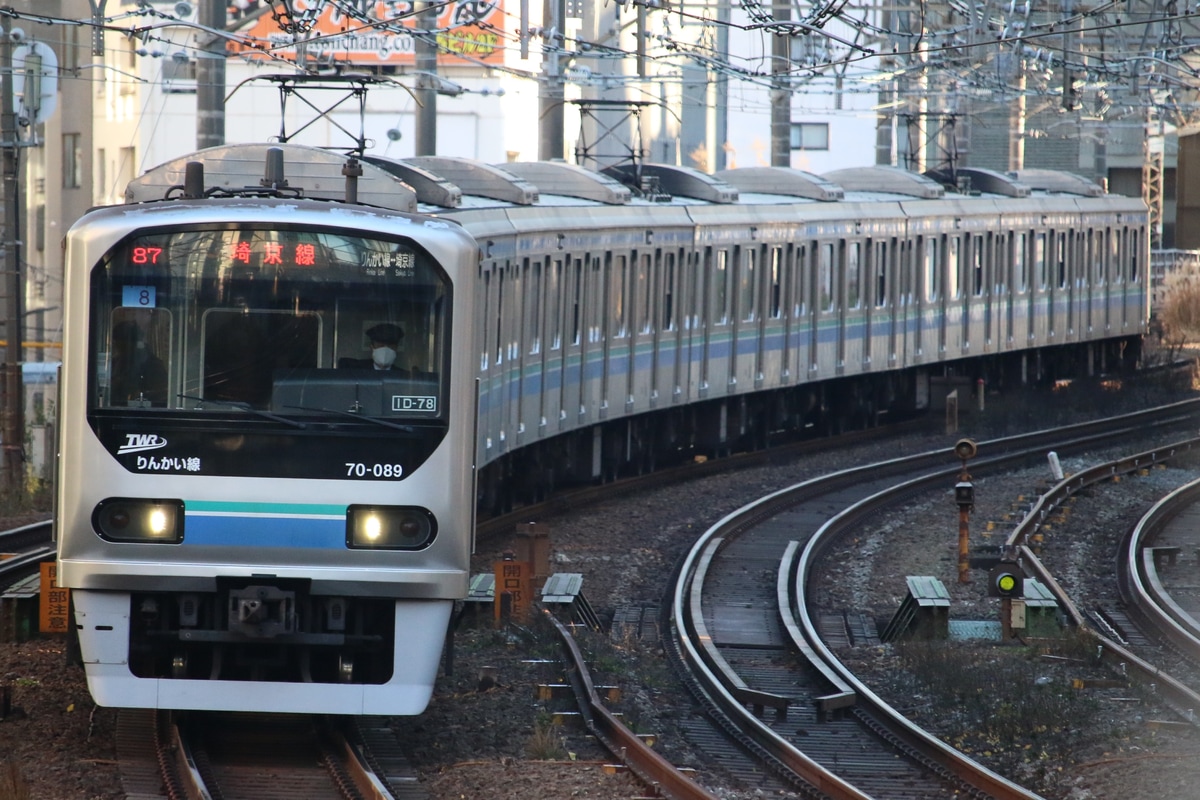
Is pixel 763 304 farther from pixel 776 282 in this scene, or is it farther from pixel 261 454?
pixel 261 454

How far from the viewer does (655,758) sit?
7832 mm

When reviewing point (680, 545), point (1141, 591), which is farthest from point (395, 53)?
point (1141, 591)

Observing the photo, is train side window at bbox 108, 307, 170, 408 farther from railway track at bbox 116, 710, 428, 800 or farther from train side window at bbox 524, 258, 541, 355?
train side window at bbox 524, 258, 541, 355

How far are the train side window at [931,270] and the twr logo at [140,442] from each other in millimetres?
17313

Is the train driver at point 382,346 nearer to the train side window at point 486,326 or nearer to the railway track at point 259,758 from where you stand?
the railway track at point 259,758

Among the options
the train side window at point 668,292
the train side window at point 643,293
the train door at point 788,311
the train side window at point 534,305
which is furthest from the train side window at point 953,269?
the train side window at point 534,305

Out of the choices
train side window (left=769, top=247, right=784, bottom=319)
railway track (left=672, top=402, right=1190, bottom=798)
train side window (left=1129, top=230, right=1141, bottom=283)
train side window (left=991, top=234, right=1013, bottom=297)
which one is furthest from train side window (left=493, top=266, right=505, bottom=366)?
train side window (left=1129, top=230, right=1141, bottom=283)

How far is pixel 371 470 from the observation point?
747 centimetres

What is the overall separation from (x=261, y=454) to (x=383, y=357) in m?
0.61

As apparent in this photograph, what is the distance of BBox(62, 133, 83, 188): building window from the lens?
4234cm

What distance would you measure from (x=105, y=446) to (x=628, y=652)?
13.7 feet

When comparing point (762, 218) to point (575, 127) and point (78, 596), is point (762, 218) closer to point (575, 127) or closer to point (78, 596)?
point (78, 596)

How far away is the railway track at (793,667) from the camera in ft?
27.1

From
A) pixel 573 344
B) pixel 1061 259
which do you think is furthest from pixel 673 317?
pixel 1061 259
